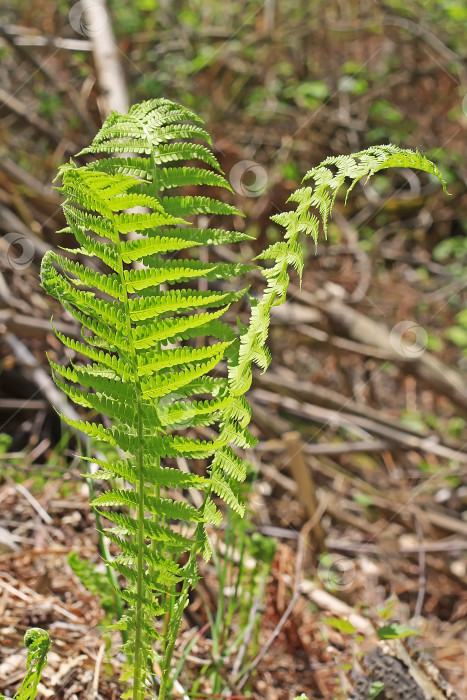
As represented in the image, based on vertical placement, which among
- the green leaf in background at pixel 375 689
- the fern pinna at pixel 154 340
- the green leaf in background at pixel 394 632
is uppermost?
the fern pinna at pixel 154 340

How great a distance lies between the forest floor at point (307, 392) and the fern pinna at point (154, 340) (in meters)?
0.46

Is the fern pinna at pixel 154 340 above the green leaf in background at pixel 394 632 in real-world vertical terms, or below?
above

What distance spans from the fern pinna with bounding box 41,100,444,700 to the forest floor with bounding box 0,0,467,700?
0.46 metres

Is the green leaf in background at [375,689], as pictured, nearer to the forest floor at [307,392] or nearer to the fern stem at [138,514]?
the forest floor at [307,392]

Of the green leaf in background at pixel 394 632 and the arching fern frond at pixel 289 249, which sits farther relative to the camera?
the green leaf in background at pixel 394 632

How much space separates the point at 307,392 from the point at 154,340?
7.49ft

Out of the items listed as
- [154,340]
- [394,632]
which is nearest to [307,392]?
[394,632]

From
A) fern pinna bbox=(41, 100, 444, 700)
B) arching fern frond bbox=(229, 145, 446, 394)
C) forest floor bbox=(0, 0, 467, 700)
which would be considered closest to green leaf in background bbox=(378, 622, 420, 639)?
Answer: forest floor bbox=(0, 0, 467, 700)

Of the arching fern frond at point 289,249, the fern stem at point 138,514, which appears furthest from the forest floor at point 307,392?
the arching fern frond at point 289,249

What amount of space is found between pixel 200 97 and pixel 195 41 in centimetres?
75

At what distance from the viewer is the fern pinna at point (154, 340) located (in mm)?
1039

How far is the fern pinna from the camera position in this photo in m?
1.04

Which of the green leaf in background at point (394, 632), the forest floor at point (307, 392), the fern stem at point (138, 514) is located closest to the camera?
the fern stem at point (138, 514)

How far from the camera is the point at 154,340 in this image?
105 cm
